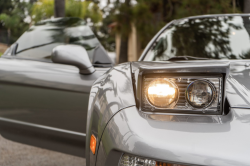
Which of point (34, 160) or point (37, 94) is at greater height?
point (37, 94)

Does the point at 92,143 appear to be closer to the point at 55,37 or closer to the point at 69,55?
the point at 69,55

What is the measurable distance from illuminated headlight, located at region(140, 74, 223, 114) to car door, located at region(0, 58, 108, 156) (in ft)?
3.22

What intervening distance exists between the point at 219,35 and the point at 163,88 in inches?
55.6

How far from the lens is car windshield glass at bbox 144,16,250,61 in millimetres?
2451

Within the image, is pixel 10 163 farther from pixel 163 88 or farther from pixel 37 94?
pixel 163 88

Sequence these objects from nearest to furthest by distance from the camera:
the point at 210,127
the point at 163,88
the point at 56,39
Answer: the point at 210,127
the point at 163,88
the point at 56,39

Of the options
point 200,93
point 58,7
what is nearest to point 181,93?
point 200,93

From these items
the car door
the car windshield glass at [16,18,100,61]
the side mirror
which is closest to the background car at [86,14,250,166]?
the side mirror

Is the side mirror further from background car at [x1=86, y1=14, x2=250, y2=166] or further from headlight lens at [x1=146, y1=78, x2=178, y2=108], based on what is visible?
headlight lens at [x1=146, y1=78, x2=178, y2=108]

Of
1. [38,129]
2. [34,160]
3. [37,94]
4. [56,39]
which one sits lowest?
[34,160]

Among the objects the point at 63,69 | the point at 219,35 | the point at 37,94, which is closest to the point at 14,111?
the point at 37,94

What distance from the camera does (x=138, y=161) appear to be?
4.21 ft

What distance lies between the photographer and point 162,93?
1.42m

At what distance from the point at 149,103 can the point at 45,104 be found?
1.31 meters
